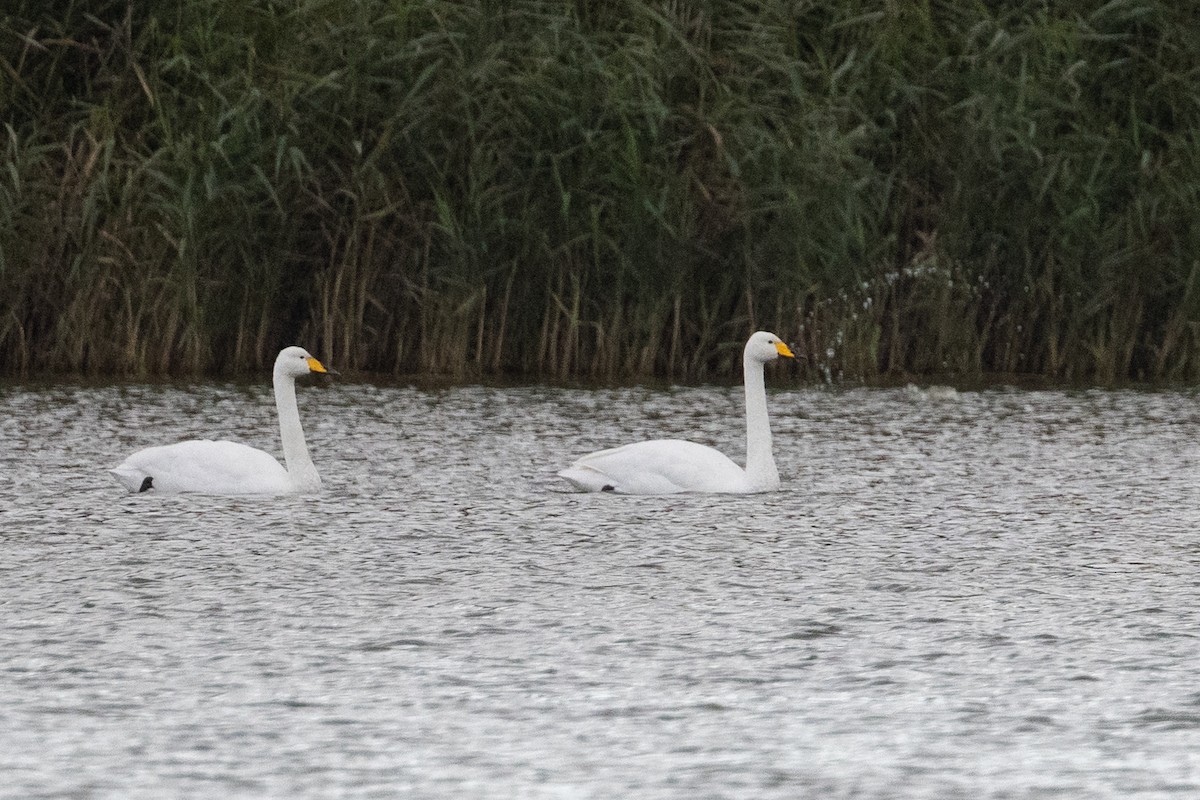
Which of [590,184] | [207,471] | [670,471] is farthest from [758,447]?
[590,184]

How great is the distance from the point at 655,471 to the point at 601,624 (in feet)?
11.1

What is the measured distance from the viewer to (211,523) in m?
9.54

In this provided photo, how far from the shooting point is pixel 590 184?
1546 centimetres

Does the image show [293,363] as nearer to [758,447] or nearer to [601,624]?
[758,447]

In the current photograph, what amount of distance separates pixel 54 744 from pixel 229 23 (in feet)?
35.3

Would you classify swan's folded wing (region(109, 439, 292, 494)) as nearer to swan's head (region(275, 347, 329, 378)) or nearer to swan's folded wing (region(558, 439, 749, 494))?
swan's head (region(275, 347, 329, 378))

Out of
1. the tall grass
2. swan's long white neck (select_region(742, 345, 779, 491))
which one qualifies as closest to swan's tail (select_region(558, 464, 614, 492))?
swan's long white neck (select_region(742, 345, 779, 491))

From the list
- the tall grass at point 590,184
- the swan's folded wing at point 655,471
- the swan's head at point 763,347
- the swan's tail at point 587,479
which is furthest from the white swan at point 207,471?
the tall grass at point 590,184

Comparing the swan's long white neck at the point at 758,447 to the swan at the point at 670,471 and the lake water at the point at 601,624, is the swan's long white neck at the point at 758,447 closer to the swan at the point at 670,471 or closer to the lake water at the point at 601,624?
the swan at the point at 670,471

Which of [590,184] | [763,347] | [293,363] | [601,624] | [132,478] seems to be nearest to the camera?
[601,624]

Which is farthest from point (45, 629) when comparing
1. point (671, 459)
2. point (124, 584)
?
point (671, 459)

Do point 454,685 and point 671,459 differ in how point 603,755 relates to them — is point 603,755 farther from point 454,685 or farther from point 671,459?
point 671,459

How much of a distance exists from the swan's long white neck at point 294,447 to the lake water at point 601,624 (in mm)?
166

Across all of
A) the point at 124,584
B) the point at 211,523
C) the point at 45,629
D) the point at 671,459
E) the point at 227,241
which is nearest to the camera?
the point at 45,629
